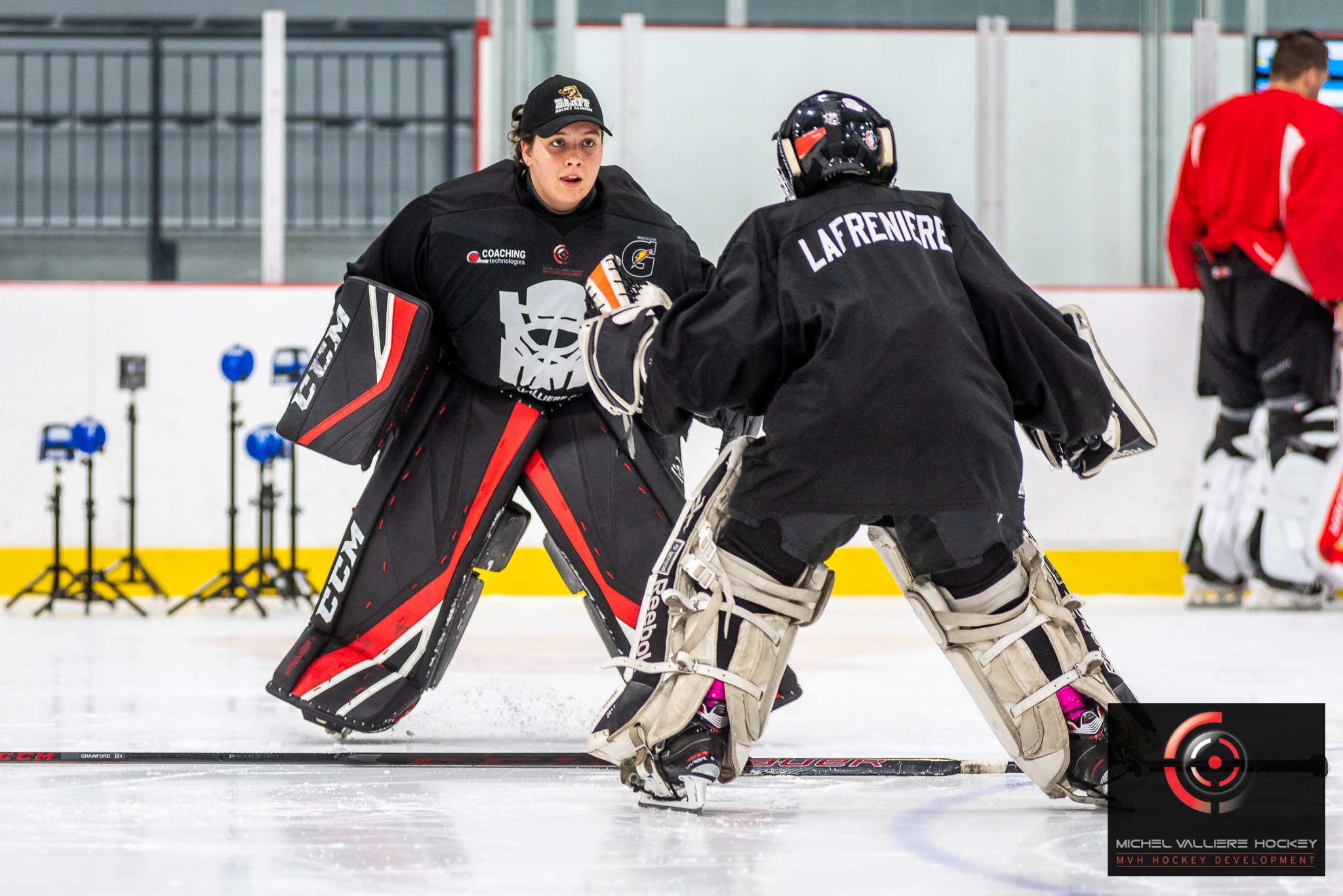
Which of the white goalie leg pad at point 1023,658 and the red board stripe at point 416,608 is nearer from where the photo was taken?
the white goalie leg pad at point 1023,658

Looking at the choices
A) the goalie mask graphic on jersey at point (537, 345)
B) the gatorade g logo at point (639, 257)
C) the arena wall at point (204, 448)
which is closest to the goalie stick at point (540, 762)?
the goalie mask graphic on jersey at point (537, 345)

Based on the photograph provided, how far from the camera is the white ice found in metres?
1.59

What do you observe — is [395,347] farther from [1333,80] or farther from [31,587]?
[1333,80]

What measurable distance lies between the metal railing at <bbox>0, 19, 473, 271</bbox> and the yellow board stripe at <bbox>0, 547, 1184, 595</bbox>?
368cm

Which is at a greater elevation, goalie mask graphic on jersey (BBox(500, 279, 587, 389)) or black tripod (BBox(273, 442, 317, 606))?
goalie mask graphic on jersey (BBox(500, 279, 587, 389))

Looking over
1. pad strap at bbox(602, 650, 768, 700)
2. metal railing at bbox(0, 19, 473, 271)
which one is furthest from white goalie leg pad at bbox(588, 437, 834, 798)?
metal railing at bbox(0, 19, 473, 271)

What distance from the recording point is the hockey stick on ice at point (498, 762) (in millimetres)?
2240

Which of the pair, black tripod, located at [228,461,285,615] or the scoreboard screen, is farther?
the scoreboard screen

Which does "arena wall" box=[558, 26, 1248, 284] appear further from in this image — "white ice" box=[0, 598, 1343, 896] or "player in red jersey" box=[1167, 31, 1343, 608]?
"white ice" box=[0, 598, 1343, 896]

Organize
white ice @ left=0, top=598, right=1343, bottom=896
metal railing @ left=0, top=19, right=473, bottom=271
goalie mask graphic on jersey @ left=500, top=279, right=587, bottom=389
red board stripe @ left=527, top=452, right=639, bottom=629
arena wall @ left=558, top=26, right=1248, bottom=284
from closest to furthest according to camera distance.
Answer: white ice @ left=0, top=598, right=1343, bottom=896 → red board stripe @ left=527, top=452, right=639, bottom=629 → goalie mask graphic on jersey @ left=500, top=279, right=587, bottom=389 → arena wall @ left=558, top=26, right=1248, bottom=284 → metal railing @ left=0, top=19, right=473, bottom=271

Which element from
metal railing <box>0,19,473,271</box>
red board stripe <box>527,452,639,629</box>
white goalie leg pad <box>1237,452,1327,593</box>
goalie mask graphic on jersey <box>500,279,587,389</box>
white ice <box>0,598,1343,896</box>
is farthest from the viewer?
metal railing <box>0,19,473,271</box>

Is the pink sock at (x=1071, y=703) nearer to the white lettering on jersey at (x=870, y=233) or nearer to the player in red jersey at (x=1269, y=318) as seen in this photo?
the white lettering on jersey at (x=870, y=233)

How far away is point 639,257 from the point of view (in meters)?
2.79

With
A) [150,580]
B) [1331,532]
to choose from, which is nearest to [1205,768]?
[1331,532]
